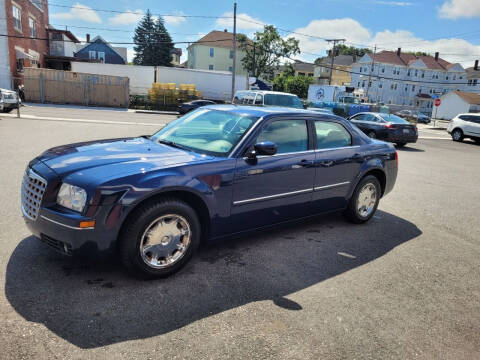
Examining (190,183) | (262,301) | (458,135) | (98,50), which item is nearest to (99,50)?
(98,50)

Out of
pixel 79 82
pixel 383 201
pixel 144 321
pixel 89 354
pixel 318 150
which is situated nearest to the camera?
pixel 89 354

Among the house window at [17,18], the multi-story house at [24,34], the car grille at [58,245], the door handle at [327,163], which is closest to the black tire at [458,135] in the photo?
the door handle at [327,163]

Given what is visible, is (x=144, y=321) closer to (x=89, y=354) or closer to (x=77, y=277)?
(x=89, y=354)

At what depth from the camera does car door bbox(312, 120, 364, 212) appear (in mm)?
4652

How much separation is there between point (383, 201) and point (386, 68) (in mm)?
76270

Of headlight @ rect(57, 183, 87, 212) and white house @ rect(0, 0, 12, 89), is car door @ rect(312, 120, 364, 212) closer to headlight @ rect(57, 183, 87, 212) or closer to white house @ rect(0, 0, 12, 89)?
headlight @ rect(57, 183, 87, 212)

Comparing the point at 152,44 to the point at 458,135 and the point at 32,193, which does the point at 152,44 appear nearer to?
the point at 458,135

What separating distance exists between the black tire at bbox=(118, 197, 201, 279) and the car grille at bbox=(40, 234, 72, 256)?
1.32 feet

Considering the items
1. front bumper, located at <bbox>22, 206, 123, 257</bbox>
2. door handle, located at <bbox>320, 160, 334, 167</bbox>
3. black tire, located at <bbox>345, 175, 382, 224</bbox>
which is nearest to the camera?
front bumper, located at <bbox>22, 206, 123, 257</bbox>

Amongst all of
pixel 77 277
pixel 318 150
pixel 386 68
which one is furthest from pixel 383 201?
pixel 386 68

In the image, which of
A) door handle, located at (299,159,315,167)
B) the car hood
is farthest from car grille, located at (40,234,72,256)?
door handle, located at (299,159,315,167)

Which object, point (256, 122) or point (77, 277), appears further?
point (256, 122)

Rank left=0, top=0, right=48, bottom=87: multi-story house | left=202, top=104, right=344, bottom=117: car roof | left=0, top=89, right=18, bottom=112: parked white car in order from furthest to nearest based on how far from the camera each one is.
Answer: left=0, top=0, right=48, bottom=87: multi-story house
left=0, top=89, right=18, bottom=112: parked white car
left=202, top=104, right=344, bottom=117: car roof

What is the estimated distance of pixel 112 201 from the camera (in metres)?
3.01
